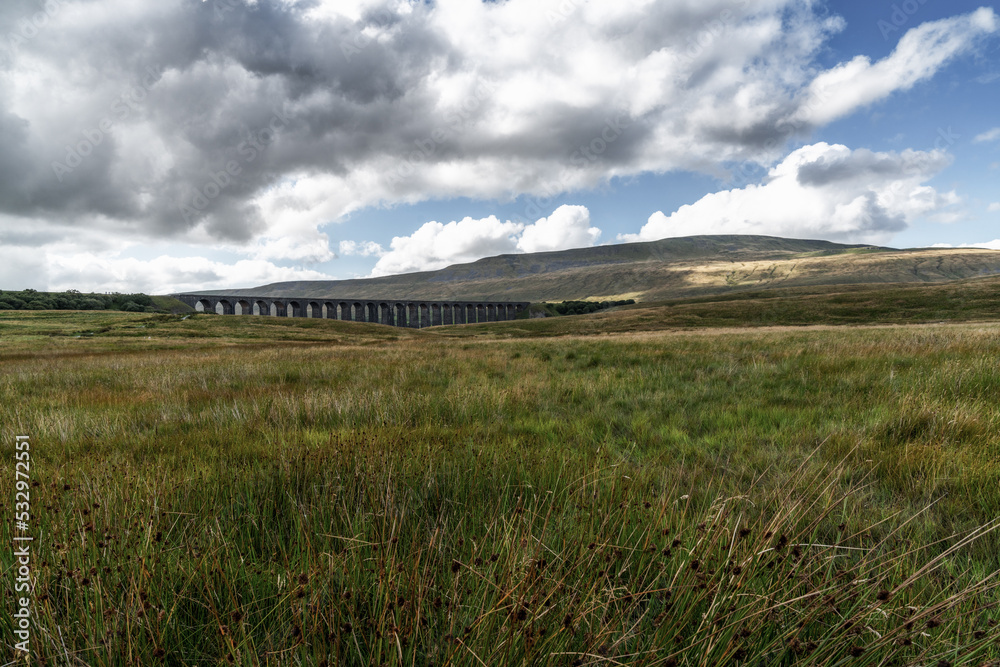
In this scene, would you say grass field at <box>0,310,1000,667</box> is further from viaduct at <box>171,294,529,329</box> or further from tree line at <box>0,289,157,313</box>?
tree line at <box>0,289,157,313</box>

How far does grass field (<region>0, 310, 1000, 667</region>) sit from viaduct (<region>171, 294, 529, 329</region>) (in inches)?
3664

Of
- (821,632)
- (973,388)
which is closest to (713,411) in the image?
(973,388)

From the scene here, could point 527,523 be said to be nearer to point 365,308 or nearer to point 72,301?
point 72,301

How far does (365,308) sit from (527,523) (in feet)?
413

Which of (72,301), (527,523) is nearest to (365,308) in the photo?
(72,301)

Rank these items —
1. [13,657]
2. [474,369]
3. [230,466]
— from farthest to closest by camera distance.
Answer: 1. [474,369]
2. [230,466]
3. [13,657]

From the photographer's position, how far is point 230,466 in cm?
273

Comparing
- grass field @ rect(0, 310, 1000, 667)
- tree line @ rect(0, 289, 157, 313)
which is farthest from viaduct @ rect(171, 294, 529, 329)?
grass field @ rect(0, 310, 1000, 667)

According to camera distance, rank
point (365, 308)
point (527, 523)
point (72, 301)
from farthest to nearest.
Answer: point (365, 308) < point (72, 301) < point (527, 523)

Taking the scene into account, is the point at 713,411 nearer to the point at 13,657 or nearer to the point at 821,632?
the point at 821,632

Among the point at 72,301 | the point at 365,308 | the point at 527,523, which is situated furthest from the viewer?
the point at 365,308

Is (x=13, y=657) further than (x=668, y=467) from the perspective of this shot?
No

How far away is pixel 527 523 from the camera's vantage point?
1903 millimetres

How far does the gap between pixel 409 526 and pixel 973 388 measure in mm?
6566
